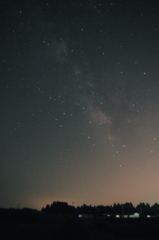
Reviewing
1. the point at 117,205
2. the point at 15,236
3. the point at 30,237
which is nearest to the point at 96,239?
the point at 30,237

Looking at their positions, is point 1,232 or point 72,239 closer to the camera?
point 1,232

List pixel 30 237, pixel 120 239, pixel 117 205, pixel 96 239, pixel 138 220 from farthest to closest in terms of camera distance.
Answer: pixel 117 205
pixel 138 220
pixel 120 239
pixel 96 239
pixel 30 237

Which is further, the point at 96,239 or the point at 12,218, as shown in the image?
the point at 12,218

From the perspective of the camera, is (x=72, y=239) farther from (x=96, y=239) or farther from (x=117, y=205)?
(x=117, y=205)

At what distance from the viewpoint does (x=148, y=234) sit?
2945 centimetres

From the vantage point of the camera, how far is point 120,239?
25.2 m

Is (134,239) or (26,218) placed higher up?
(26,218)

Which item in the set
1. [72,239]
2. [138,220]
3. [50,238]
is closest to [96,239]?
[72,239]

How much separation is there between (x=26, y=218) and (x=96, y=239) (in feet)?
33.2

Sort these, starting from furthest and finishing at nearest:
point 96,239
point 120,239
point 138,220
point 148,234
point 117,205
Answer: point 117,205 < point 138,220 < point 148,234 < point 120,239 < point 96,239

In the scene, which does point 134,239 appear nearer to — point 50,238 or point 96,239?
point 96,239

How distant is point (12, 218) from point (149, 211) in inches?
3025

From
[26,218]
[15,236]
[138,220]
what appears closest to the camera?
[15,236]

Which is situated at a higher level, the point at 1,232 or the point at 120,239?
the point at 1,232
